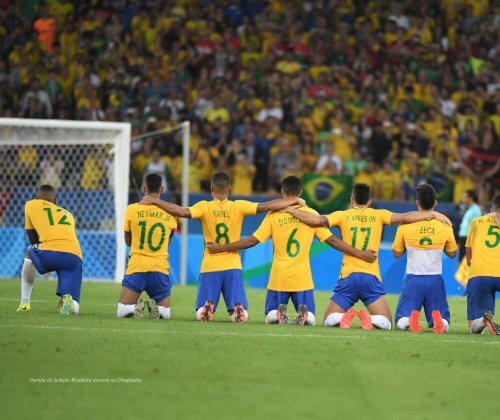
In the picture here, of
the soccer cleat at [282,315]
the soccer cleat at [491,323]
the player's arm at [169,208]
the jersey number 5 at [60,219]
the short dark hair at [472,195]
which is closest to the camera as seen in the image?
the soccer cleat at [491,323]

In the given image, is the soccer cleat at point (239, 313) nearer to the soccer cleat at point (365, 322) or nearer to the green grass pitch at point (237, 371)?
the green grass pitch at point (237, 371)

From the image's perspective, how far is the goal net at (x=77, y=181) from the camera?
2098cm

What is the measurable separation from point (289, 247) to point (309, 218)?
15.0 inches

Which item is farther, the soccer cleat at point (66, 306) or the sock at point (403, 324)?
the soccer cleat at point (66, 306)

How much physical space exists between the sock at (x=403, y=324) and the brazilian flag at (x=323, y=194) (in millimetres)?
9426

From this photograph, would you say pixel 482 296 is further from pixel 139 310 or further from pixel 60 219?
pixel 60 219

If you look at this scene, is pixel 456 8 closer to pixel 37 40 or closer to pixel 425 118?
pixel 425 118

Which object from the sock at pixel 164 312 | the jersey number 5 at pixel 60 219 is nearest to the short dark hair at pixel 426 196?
the sock at pixel 164 312

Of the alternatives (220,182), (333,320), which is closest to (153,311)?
(220,182)

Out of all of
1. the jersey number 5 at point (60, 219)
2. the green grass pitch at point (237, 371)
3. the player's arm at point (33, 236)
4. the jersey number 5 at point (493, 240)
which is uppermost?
the jersey number 5 at point (60, 219)

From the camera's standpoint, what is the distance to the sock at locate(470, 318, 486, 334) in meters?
13.1

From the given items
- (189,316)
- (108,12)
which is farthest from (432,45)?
(189,316)

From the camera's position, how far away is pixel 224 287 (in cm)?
1332

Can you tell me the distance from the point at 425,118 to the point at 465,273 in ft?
17.8
